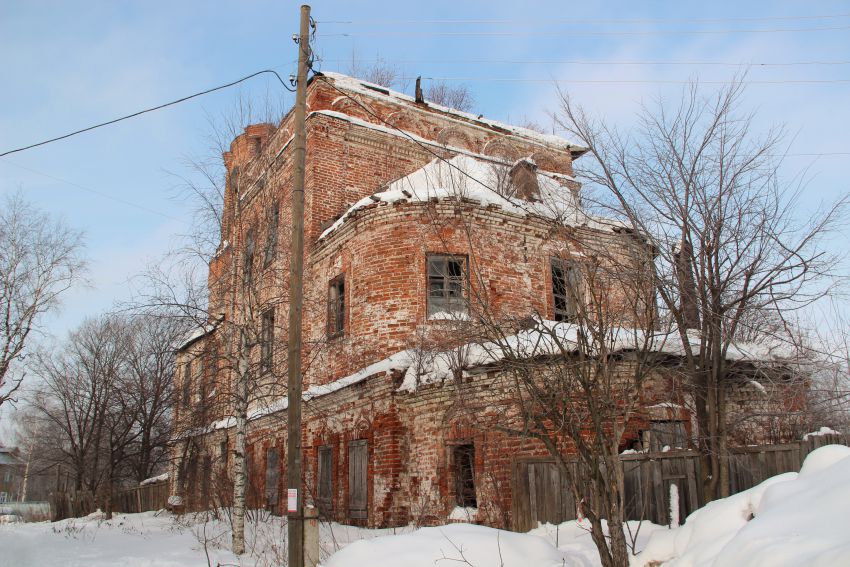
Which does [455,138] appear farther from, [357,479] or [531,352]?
[531,352]

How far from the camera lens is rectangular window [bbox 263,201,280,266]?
13.2m

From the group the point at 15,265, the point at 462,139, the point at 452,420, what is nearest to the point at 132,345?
the point at 15,265

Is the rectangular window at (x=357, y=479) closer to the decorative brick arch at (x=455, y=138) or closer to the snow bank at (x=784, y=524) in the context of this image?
the snow bank at (x=784, y=524)

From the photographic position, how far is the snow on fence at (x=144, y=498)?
82.8 feet

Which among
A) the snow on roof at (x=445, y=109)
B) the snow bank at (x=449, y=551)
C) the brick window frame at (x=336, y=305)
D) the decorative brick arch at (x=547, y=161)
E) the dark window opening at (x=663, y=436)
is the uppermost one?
the snow on roof at (x=445, y=109)

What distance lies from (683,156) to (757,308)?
2.34m

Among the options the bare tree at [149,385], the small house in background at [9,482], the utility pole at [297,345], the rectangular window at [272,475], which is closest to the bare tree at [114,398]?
the bare tree at [149,385]

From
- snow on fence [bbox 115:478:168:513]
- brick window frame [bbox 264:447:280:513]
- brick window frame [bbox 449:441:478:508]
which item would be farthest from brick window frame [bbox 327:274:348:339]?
snow on fence [bbox 115:478:168:513]

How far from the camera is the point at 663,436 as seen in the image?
1014 centimetres

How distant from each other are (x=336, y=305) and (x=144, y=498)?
17.4 meters

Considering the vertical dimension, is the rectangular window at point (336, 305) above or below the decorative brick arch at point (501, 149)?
below

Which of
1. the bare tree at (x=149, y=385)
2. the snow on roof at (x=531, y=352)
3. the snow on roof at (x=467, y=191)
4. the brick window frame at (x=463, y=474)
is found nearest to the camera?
the snow on roof at (x=531, y=352)

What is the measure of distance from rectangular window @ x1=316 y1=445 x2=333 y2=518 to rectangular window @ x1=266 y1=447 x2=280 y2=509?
2.47m

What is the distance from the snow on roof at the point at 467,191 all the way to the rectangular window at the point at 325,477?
5039mm
